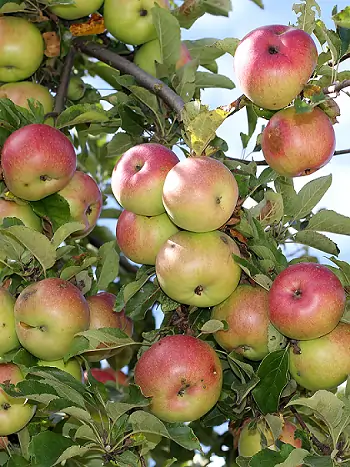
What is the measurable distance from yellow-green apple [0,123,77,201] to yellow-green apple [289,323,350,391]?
77 centimetres

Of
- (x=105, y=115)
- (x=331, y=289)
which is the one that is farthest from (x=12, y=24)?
(x=331, y=289)

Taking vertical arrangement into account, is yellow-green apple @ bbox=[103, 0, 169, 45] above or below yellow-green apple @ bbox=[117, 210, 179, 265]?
above

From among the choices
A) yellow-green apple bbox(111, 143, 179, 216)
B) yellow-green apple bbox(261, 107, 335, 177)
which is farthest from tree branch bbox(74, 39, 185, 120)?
yellow-green apple bbox(261, 107, 335, 177)

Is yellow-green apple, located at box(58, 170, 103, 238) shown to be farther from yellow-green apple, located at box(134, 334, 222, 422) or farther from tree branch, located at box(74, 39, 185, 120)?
yellow-green apple, located at box(134, 334, 222, 422)

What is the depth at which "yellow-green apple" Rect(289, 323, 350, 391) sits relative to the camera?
179cm

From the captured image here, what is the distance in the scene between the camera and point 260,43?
1.84 meters

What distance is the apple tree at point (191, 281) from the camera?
5.75ft

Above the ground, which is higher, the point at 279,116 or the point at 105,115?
the point at 279,116

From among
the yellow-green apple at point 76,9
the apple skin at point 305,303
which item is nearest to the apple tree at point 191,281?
the apple skin at point 305,303

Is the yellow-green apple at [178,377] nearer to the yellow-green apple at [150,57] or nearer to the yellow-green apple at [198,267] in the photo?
the yellow-green apple at [198,267]

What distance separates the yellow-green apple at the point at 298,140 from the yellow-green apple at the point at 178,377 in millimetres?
475

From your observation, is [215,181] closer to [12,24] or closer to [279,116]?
[279,116]

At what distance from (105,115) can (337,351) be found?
3.04 ft

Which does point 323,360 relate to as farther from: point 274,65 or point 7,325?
point 7,325
